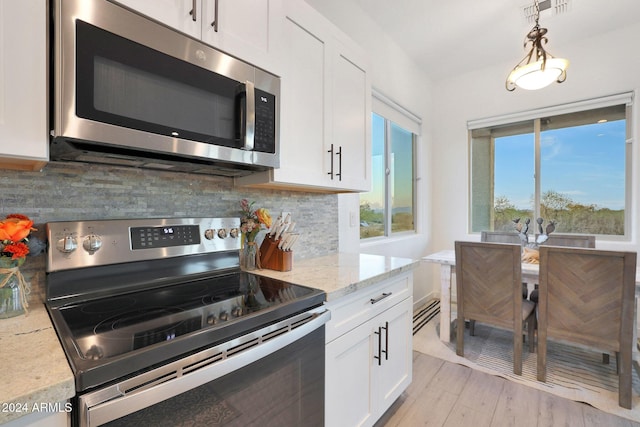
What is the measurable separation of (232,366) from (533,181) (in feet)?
12.6

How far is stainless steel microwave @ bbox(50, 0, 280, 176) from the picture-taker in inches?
31.0

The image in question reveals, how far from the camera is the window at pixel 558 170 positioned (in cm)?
298

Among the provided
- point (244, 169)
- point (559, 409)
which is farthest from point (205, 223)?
point (559, 409)

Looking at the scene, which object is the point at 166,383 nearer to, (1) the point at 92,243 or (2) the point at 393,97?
(1) the point at 92,243

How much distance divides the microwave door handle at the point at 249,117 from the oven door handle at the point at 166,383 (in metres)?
0.69

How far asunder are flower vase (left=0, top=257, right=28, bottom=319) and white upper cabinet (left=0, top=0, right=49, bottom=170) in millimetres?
298

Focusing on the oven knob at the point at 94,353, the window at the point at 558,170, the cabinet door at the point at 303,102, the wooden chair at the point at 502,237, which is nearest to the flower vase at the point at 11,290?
the oven knob at the point at 94,353

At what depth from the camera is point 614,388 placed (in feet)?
6.27

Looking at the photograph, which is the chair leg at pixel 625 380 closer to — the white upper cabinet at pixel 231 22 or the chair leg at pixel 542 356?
the chair leg at pixel 542 356

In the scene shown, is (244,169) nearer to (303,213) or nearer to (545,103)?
(303,213)

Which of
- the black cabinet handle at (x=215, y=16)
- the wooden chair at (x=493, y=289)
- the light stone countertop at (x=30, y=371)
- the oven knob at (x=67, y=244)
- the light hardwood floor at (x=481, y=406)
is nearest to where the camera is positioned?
the light stone countertop at (x=30, y=371)

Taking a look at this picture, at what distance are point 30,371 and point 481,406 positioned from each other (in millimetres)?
2133

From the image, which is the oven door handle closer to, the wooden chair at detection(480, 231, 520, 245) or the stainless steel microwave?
the stainless steel microwave

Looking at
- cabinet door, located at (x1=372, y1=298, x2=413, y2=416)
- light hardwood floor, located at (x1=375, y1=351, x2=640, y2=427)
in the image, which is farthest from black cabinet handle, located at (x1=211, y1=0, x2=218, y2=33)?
light hardwood floor, located at (x1=375, y1=351, x2=640, y2=427)
